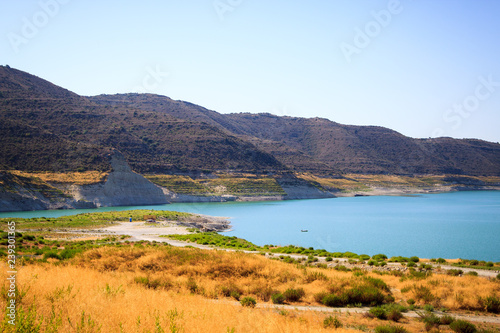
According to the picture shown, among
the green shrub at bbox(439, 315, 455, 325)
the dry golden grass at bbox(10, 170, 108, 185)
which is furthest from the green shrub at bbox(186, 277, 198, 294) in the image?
the dry golden grass at bbox(10, 170, 108, 185)

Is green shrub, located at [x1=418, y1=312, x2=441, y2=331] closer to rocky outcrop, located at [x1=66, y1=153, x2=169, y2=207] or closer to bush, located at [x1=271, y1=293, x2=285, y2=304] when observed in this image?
bush, located at [x1=271, y1=293, x2=285, y2=304]

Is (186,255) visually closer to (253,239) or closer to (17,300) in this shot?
(17,300)

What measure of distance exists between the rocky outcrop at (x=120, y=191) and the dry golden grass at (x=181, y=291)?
69.7 metres

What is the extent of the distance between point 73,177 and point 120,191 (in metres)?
11.0

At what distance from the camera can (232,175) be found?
123625 millimetres

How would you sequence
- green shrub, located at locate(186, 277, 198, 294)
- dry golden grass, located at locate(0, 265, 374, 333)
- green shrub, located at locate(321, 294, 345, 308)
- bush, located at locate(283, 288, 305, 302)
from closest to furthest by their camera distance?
dry golden grass, located at locate(0, 265, 374, 333) < green shrub, located at locate(321, 294, 345, 308) < bush, located at locate(283, 288, 305, 302) < green shrub, located at locate(186, 277, 198, 294)

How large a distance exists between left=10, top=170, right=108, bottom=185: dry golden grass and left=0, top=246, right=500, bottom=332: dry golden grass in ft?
232

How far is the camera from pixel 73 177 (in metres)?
83.7

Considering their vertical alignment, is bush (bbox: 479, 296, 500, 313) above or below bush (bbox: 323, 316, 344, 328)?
below

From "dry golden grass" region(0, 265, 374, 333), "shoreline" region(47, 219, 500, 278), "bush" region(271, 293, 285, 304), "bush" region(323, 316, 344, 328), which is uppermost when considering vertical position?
"dry golden grass" region(0, 265, 374, 333)

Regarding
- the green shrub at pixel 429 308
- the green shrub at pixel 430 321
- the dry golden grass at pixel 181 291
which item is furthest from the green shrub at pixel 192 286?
the green shrub at pixel 429 308

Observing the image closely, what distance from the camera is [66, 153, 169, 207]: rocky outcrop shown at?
8169cm

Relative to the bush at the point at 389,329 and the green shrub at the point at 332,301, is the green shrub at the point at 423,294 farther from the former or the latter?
the bush at the point at 389,329

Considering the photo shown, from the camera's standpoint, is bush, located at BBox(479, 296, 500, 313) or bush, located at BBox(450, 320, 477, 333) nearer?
bush, located at BBox(450, 320, 477, 333)
